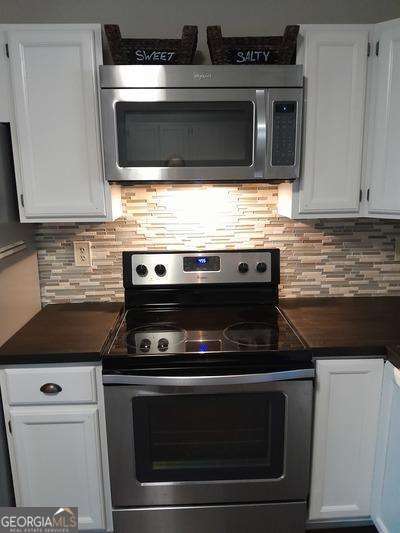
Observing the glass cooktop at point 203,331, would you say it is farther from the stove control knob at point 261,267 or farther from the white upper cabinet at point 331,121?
the white upper cabinet at point 331,121

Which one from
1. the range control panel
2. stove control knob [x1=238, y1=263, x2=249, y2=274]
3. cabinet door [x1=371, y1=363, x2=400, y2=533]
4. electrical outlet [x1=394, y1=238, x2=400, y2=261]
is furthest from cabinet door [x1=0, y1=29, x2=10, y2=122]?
electrical outlet [x1=394, y1=238, x2=400, y2=261]

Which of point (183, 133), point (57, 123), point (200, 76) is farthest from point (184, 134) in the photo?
point (57, 123)

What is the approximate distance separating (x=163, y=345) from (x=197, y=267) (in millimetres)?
530

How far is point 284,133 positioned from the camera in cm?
145

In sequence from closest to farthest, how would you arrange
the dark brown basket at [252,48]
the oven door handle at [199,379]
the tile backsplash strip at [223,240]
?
the oven door handle at [199,379]
the dark brown basket at [252,48]
the tile backsplash strip at [223,240]

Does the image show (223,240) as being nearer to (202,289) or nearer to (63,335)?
(202,289)

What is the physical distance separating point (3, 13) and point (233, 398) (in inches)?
75.0

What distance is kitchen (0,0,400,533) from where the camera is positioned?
137 centimetres

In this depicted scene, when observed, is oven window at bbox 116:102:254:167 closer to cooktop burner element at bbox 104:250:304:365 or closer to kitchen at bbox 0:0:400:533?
kitchen at bbox 0:0:400:533

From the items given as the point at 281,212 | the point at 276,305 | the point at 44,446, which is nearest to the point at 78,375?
the point at 44,446

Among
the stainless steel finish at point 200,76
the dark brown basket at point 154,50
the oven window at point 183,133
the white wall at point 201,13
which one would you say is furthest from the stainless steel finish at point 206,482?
the white wall at point 201,13

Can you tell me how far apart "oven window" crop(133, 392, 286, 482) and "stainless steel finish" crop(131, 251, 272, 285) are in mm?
628

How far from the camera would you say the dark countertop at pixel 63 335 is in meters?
1.35

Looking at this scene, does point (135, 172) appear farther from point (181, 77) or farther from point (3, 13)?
point (3, 13)
